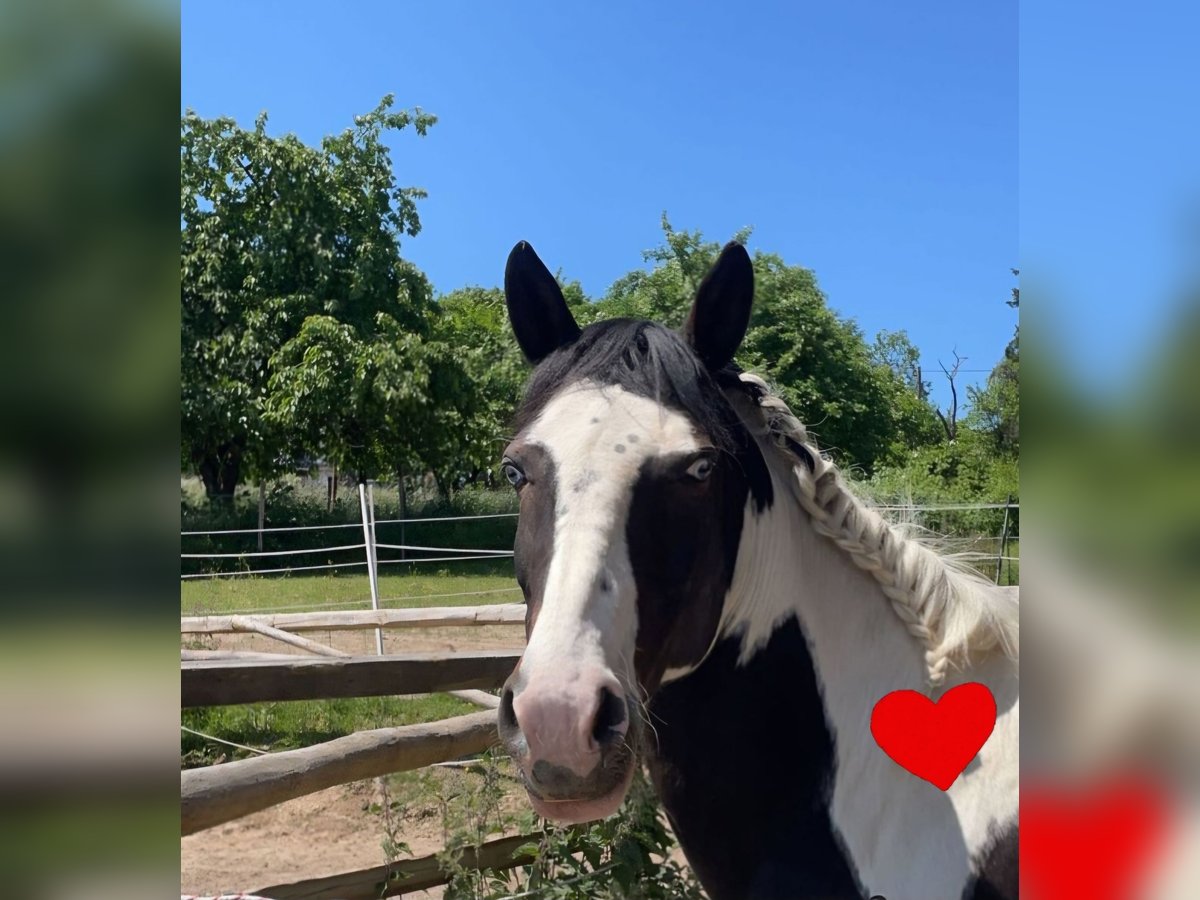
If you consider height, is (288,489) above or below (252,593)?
above

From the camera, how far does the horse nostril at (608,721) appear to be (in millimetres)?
1266

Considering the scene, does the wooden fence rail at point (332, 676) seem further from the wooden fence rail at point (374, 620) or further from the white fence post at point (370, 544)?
the white fence post at point (370, 544)

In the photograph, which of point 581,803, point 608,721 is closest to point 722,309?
point 608,721

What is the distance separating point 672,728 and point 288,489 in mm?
14465

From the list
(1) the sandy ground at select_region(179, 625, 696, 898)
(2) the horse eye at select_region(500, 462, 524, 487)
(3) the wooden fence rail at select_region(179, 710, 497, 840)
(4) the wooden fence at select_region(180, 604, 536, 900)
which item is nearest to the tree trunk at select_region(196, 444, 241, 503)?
(1) the sandy ground at select_region(179, 625, 696, 898)

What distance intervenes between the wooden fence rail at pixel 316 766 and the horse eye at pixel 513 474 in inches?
30.1

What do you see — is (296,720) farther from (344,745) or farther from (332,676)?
(344,745)

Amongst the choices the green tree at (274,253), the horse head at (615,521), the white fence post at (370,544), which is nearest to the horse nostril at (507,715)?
the horse head at (615,521)
